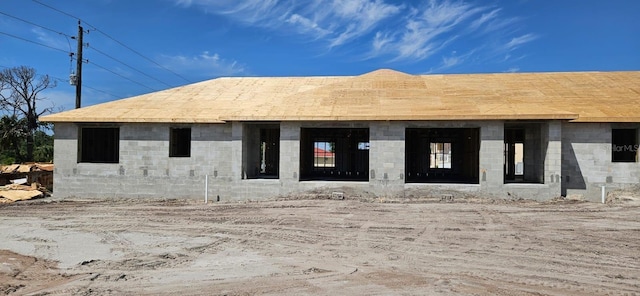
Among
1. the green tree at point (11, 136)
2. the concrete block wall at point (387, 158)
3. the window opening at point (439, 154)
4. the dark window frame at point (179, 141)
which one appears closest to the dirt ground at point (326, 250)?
the concrete block wall at point (387, 158)

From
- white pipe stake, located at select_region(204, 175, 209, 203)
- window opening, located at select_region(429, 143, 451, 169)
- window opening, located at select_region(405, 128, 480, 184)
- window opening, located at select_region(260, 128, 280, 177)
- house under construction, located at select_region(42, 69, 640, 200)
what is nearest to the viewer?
house under construction, located at select_region(42, 69, 640, 200)

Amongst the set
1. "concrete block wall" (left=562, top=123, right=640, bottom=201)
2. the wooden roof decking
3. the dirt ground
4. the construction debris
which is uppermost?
the wooden roof decking

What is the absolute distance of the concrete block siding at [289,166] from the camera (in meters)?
14.4

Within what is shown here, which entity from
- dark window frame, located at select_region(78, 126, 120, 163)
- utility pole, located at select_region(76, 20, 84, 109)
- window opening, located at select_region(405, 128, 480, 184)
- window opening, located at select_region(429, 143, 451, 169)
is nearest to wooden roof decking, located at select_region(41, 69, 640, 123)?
dark window frame, located at select_region(78, 126, 120, 163)

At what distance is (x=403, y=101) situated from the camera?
16.6m

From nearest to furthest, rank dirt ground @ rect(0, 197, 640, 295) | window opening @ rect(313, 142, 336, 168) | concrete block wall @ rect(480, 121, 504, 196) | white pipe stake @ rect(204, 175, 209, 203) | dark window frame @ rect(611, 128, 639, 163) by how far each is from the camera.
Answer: dirt ground @ rect(0, 197, 640, 295) → concrete block wall @ rect(480, 121, 504, 196) → dark window frame @ rect(611, 128, 639, 163) → white pipe stake @ rect(204, 175, 209, 203) → window opening @ rect(313, 142, 336, 168)

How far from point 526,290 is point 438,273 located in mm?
1281

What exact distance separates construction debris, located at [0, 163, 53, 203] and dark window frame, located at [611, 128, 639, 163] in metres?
24.8

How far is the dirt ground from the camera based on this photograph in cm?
564

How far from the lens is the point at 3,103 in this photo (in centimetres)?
3416

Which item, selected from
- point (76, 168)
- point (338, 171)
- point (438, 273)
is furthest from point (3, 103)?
point (438, 273)

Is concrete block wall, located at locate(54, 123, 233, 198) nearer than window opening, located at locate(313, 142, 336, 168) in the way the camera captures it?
Yes

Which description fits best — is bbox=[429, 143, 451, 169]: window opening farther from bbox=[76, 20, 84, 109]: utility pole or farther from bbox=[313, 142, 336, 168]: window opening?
bbox=[76, 20, 84, 109]: utility pole

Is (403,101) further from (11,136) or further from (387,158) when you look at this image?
(11,136)
